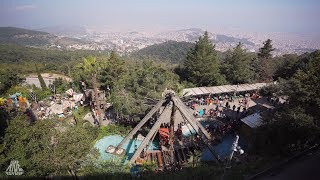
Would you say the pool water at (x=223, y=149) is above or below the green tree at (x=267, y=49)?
below

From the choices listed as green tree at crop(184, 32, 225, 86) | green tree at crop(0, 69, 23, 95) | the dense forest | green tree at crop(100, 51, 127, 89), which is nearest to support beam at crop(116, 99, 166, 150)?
the dense forest

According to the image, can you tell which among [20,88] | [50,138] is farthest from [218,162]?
[20,88]

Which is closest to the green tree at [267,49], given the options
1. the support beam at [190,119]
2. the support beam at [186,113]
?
the support beam at [190,119]

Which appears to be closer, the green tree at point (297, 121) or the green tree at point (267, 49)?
the green tree at point (297, 121)

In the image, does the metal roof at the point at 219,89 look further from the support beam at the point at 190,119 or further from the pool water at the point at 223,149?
the support beam at the point at 190,119

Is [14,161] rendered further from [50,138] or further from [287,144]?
[287,144]
